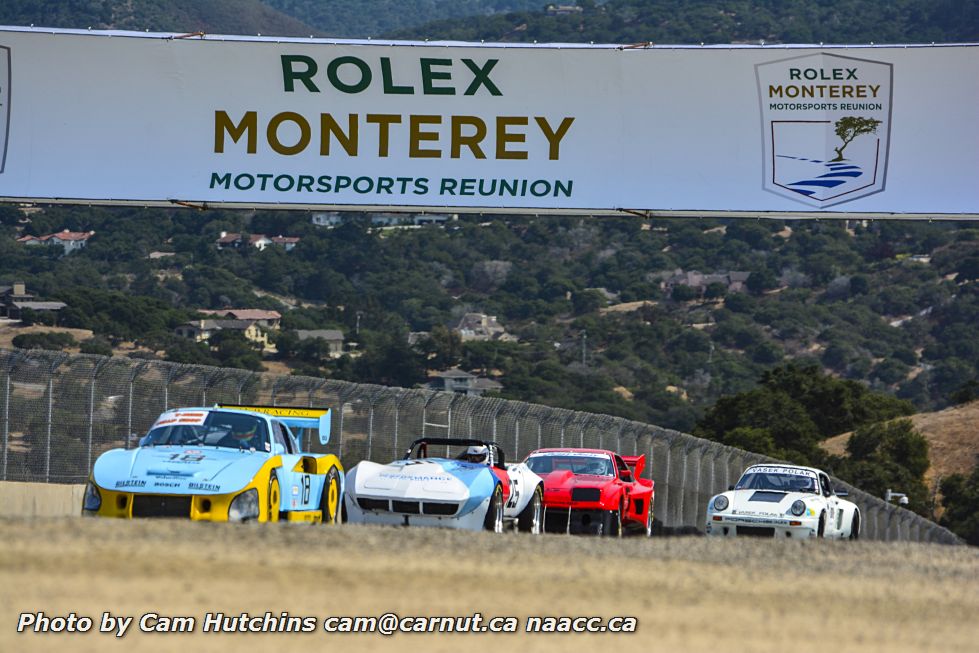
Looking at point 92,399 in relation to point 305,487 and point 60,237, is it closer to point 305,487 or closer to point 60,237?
point 305,487

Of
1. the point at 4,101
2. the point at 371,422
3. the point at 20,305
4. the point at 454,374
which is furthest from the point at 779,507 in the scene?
the point at 454,374

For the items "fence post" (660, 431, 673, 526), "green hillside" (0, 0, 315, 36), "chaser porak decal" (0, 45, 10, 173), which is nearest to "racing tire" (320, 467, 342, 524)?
"chaser porak decal" (0, 45, 10, 173)

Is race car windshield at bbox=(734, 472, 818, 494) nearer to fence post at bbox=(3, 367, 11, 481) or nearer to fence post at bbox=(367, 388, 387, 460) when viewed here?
fence post at bbox=(367, 388, 387, 460)

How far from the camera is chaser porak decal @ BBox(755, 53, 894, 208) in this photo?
67.2 ft

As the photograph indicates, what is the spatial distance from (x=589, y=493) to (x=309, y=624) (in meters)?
10.4

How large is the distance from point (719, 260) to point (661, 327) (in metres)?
17.9

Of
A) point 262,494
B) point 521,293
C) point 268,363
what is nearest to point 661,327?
point 521,293

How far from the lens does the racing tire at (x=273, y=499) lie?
13928mm

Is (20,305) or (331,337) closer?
(20,305)

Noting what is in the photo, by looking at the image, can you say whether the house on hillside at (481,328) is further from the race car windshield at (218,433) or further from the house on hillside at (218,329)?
the race car windshield at (218,433)

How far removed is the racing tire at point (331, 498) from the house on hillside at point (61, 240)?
8717 cm

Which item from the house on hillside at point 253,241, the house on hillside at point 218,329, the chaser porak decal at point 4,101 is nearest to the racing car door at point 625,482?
the chaser porak decal at point 4,101

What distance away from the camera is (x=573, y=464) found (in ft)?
66.1

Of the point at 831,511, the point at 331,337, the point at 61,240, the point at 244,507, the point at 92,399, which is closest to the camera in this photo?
the point at 244,507
